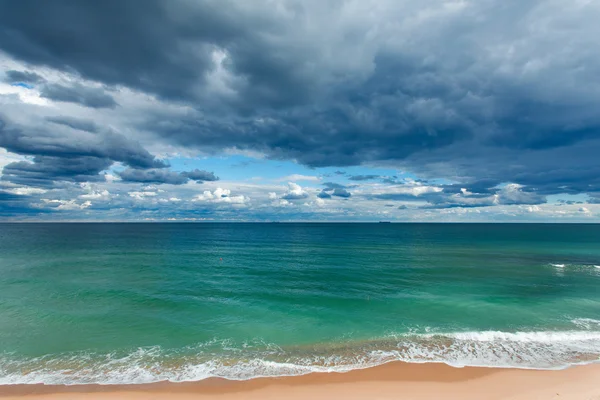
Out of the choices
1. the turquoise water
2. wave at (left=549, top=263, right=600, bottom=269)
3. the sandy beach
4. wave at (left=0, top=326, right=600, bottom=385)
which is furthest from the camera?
wave at (left=549, top=263, right=600, bottom=269)

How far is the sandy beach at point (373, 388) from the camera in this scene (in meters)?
12.3

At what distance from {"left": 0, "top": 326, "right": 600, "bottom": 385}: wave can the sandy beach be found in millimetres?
609

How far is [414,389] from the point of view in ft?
41.9

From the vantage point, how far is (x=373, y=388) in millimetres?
12836

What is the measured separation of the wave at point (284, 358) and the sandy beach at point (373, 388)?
0.61 meters

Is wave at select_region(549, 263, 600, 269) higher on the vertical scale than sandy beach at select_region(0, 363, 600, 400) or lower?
lower

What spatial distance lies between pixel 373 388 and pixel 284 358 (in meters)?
4.86

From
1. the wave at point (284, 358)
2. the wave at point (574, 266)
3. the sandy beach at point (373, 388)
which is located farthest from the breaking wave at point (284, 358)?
the wave at point (574, 266)

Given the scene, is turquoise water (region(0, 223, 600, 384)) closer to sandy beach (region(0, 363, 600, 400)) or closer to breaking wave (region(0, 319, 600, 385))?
breaking wave (region(0, 319, 600, 385))

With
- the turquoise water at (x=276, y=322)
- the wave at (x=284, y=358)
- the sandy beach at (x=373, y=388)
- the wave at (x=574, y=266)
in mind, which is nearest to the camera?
the sandy beach at (x=373, y=388)

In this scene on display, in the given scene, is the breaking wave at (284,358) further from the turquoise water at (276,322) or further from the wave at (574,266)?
the wave at (574,266)

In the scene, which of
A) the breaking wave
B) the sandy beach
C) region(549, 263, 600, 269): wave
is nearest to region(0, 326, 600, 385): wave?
the breaking wave

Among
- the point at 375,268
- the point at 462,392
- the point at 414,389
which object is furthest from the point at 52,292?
the point at 375,268

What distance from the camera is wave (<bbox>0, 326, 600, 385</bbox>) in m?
14.1
